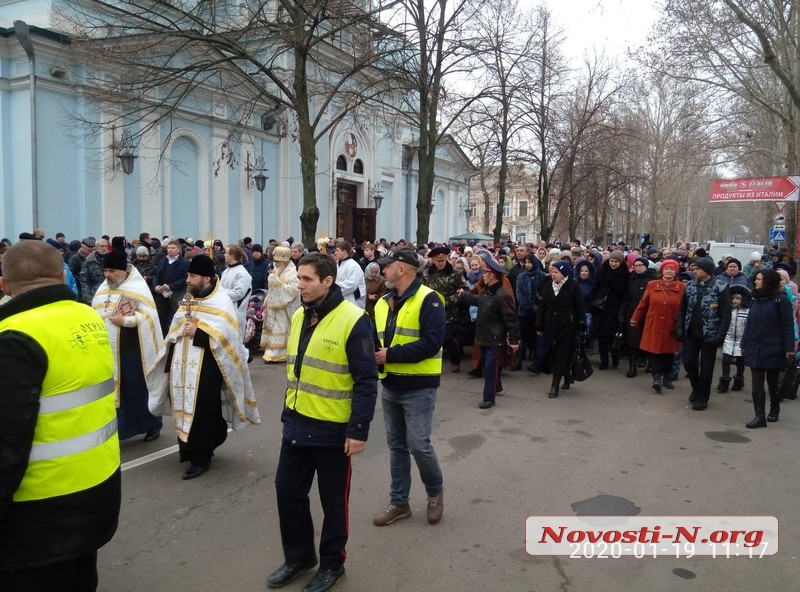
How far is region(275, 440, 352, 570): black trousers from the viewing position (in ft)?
11.1

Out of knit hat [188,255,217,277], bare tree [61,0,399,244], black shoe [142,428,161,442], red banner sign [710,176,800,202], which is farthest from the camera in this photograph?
red banner sign [710,176,800,202]

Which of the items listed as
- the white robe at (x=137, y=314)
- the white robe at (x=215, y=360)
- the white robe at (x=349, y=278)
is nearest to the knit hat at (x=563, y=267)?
the white robe at (x=349, y=278)

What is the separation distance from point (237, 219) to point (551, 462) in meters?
17.8

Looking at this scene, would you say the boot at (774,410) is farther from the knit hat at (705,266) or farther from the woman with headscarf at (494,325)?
the woman with headscarf at (494,325)

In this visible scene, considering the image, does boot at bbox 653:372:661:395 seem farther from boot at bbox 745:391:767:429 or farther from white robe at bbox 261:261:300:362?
white robe at bbox 261:261:300:362

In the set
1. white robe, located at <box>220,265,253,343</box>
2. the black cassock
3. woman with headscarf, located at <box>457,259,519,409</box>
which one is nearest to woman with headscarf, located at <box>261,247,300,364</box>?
white robe, located at <box>220,265,253,343</box>

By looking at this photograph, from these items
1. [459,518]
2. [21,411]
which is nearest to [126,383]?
[459,518]

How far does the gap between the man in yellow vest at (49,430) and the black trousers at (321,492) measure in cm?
102

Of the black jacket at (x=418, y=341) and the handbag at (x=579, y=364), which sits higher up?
the black jacket at (x=418, y=341)

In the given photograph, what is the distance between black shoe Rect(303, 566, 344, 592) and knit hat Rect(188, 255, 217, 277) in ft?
9.04

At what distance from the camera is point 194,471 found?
16.7 feet

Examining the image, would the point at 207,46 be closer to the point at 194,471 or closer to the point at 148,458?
the point at 148,458

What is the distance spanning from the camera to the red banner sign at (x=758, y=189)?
16.2 metres

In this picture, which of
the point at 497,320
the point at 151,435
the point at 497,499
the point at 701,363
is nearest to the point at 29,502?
the point at 497,499
